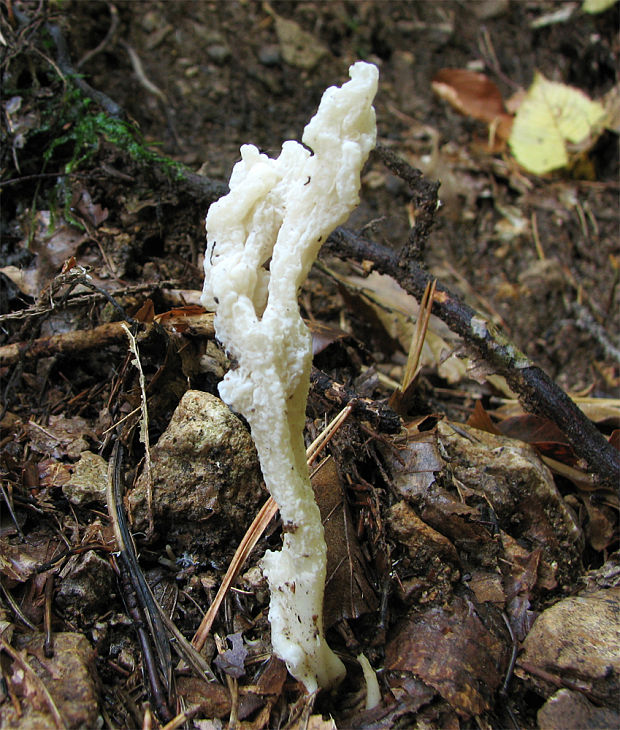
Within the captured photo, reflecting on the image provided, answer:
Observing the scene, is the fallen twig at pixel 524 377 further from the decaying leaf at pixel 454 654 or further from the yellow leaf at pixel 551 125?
the yellow leaf at pixel 551 125

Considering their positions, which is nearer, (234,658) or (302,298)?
(234,658)

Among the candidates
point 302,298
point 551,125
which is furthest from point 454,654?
point 551,125

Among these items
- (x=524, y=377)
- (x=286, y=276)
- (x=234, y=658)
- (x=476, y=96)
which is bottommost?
(x=234, y=658)

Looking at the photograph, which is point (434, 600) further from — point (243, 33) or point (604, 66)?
point (604, 66)

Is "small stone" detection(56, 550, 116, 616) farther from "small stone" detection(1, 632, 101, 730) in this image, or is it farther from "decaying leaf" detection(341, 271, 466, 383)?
"decaying leaf" detection(341, 271, 466, 383)

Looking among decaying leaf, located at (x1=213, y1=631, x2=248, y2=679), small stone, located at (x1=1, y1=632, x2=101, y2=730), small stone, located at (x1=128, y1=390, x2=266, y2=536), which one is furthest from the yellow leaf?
small stone, located at (x1=1, y1=632, x2=101, y2=730)

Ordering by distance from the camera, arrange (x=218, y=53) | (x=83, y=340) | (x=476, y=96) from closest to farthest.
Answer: (x=83, y=340)
(x=218, y=53)
(x=476, y=96)

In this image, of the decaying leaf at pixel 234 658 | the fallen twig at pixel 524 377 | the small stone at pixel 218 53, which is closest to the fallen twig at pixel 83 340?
the fallen twig at pixel 524 377

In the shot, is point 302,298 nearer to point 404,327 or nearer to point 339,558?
point 404,327
